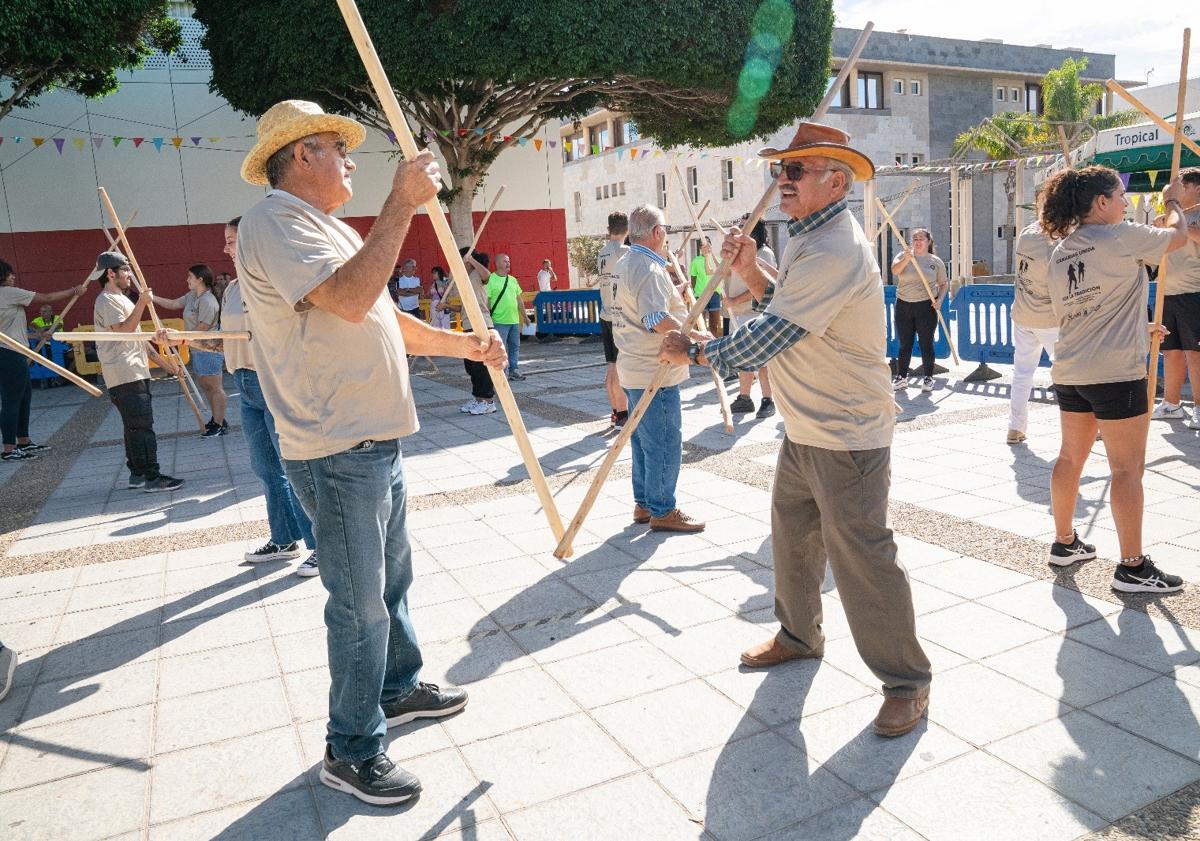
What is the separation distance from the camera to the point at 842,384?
3.20 metres

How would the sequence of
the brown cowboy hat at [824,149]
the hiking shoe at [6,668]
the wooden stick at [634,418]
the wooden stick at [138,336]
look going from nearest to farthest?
the brown cowboy hat at [824,149], the wooden stick at [634,418], the hiking shoe at [6,668], the wooden stick at [138,336]

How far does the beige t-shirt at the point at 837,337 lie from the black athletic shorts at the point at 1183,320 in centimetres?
575

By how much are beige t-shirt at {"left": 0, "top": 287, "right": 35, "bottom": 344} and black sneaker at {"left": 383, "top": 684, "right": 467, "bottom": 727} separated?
689 centimetres

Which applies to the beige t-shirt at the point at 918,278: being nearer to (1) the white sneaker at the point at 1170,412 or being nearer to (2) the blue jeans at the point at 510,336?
(1) the white sneaker at the point at 1170,412

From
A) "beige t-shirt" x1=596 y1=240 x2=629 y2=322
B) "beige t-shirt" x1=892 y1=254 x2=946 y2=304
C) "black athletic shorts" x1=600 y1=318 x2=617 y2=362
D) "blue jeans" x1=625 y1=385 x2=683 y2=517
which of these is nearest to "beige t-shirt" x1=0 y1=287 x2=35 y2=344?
"beige t-shirt" x1=596 y1=240 x2=629 y2=322

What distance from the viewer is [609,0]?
595 inches

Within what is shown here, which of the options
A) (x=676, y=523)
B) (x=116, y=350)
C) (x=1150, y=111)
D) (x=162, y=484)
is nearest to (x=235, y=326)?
(x=116, y=350)

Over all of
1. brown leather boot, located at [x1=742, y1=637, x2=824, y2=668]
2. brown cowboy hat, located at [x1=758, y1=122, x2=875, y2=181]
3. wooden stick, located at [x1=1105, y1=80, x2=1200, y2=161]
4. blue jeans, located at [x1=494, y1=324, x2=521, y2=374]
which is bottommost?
brown leather boot, located at [x1=742, y1=637, x2=824, y2=668]

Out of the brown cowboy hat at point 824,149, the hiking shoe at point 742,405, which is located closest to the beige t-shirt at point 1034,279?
the brown cowboy hat at point 824,149

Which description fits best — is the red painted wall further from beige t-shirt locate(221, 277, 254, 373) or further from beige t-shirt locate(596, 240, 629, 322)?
beige t-shirt locate(221, 277, 254, 373)

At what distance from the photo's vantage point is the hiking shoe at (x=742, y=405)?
9641mm

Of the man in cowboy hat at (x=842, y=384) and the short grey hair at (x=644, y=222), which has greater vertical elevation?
the short grey hair at (x=644, y=222)

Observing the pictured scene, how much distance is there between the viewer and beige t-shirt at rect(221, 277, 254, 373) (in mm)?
5637

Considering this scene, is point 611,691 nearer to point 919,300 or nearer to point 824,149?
point 824,149
